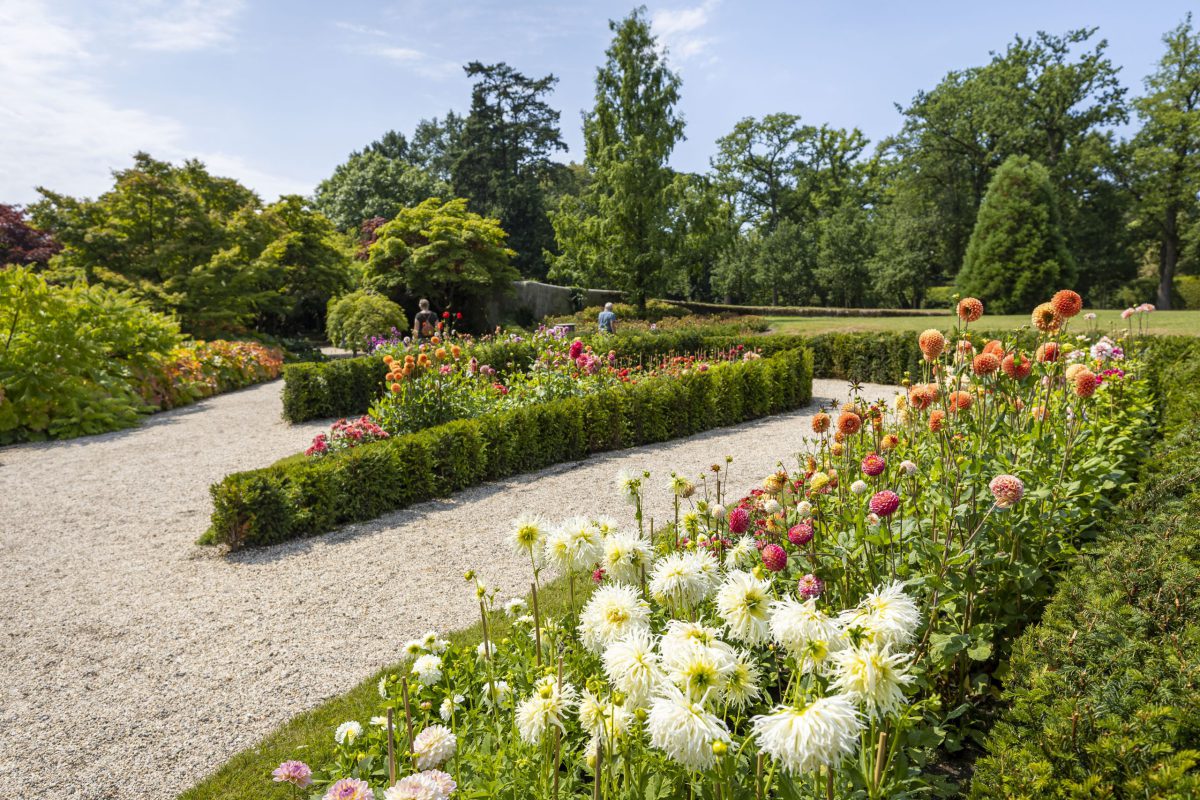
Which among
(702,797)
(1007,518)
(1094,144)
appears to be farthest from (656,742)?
(1094,144)

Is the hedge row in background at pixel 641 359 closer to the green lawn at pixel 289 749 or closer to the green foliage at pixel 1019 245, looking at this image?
the green lawn at pixel 289 749

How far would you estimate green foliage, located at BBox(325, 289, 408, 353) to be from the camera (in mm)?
16094

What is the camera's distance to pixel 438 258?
21219 mm

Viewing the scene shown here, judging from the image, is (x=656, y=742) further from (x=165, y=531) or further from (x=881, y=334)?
(x=881, y=334)

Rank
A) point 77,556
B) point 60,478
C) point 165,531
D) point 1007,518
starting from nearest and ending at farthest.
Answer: point 1007,518, point 77,556, point 165,531, point 60,478

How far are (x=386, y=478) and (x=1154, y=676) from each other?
5.26 m

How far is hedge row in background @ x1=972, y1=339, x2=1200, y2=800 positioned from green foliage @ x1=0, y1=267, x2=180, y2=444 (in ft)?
36.2

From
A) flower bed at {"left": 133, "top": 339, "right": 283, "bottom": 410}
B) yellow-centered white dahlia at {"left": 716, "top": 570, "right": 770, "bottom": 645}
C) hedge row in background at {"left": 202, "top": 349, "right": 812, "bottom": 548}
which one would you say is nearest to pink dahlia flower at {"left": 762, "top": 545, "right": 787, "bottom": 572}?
yellow-centered white dahlia at {"left": 716, "top": 570, "right": 770, "bottom": 645}

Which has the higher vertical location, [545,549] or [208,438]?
[545,549]

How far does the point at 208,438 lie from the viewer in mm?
8672

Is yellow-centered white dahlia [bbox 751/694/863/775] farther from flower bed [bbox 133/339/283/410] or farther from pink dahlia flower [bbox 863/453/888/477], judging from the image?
flower bed [bbox 133/339/283/410]

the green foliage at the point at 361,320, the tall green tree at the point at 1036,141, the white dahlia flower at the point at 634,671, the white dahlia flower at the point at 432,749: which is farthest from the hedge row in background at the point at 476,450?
the tall green tree at the point at 1036,141

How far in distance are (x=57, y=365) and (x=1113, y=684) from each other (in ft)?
38.5

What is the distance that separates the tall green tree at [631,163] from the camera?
20.0 m
